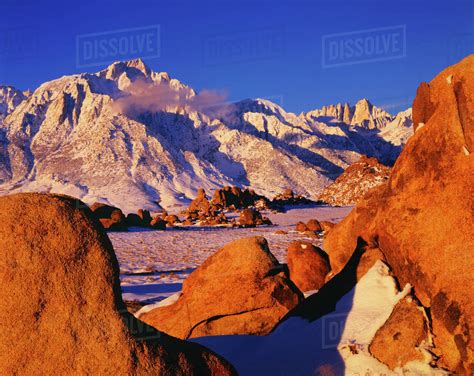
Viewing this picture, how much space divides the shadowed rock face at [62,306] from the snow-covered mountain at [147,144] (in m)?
61.7

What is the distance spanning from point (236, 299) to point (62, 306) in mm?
4518

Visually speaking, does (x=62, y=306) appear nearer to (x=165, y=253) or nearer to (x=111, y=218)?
(x=165, y=253)

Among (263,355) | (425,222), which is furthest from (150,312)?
(425,222)

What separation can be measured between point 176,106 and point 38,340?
528ft

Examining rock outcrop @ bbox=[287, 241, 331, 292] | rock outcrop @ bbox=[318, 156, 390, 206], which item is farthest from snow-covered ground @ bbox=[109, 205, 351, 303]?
rock outcrop @ bbox=[318, 156, 390, 206]

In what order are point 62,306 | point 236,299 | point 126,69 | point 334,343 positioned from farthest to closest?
1. point 126,69
2. point 236,299
3. point 334,343
4. point 62,306

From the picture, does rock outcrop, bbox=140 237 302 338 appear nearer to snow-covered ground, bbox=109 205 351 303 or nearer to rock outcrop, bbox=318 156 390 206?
snow-covered ground, bbox=109 205 351 303

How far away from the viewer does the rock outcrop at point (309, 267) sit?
9188 mm

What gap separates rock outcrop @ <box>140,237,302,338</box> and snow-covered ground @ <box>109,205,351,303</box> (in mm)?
3368

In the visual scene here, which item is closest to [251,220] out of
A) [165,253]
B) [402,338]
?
[165,253]

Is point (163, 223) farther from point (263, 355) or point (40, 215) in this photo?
point (40, 215)

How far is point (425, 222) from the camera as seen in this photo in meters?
5.73

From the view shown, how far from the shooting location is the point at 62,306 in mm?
3756

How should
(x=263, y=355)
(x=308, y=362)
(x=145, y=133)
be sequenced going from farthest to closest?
(x=145, y=133)
(x=263, y=355)
(x=308, y=362)
